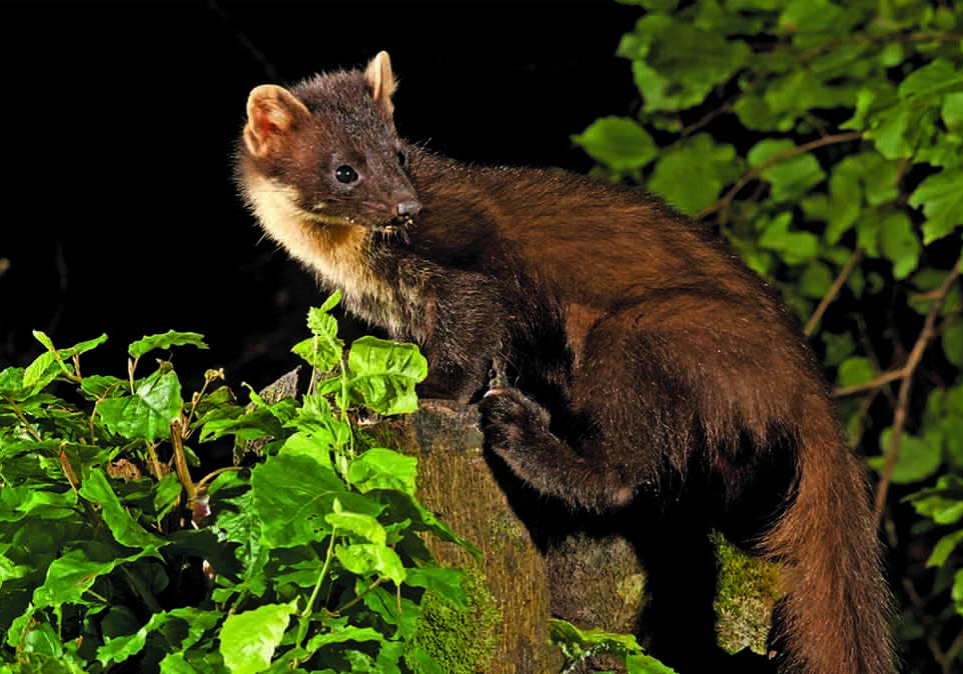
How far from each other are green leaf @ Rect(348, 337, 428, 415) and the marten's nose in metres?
1.15

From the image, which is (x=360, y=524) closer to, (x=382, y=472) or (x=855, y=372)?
(x=382, y=472)

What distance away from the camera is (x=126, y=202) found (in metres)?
6.17

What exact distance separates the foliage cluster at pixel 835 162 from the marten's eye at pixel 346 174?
110 cm

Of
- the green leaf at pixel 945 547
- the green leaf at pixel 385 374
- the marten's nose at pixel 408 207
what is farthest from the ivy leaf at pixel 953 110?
the green leaf at pixel 385 374

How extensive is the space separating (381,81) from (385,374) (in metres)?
1.65

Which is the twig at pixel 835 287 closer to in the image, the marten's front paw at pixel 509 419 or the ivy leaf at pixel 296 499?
the marten's front paw at pixel 509 419

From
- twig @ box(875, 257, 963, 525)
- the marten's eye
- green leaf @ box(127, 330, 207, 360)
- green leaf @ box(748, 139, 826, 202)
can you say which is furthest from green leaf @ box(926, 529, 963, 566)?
green leaf @ box(127, 330, 207, 360)

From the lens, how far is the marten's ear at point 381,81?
356cm

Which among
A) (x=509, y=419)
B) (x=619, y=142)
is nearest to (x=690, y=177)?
(x=619, y=142)

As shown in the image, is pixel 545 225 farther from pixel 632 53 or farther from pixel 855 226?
pixel 855 226

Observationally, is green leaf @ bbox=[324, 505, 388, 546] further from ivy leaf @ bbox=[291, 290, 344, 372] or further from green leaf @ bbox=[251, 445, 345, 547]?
ivy leaf @ bbox=[291, 290, 344, 372]

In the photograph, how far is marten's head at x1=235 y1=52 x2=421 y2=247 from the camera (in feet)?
10.9

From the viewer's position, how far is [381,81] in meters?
3.58

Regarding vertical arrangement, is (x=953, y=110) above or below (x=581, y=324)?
above
